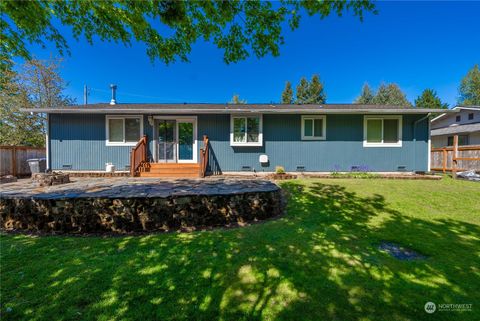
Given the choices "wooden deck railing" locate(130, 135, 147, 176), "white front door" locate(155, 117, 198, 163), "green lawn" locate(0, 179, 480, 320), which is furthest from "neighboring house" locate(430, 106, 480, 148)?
"wooden deck railing" locate(130, 135, 147, 176)

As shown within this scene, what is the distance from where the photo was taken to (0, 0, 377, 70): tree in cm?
205

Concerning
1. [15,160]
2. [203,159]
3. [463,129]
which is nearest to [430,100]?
[463,129]

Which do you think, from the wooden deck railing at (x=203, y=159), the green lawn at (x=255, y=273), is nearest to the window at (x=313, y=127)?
the wooden deck railing at (x=203, y=159)

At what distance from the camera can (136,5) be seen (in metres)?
2.21

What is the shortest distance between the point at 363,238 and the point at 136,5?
448cm

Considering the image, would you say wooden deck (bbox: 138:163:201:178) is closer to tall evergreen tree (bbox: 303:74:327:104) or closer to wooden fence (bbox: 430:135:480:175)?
wooden fence (bbox: 430:135:480:175)

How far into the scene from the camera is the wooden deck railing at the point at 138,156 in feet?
25.8

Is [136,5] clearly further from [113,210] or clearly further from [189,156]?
[189,156]

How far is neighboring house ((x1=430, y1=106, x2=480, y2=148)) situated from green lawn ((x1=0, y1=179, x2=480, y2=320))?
16668mm

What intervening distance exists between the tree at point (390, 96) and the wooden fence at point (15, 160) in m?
43.4

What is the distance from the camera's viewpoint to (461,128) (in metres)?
16.0

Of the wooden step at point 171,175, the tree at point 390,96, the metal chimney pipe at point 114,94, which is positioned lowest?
the wooden step at point 171,175

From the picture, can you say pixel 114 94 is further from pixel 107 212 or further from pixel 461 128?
pixel 461 128

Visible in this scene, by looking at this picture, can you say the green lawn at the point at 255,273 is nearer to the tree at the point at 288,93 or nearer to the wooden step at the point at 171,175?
the wooden step at the point at 171,175
